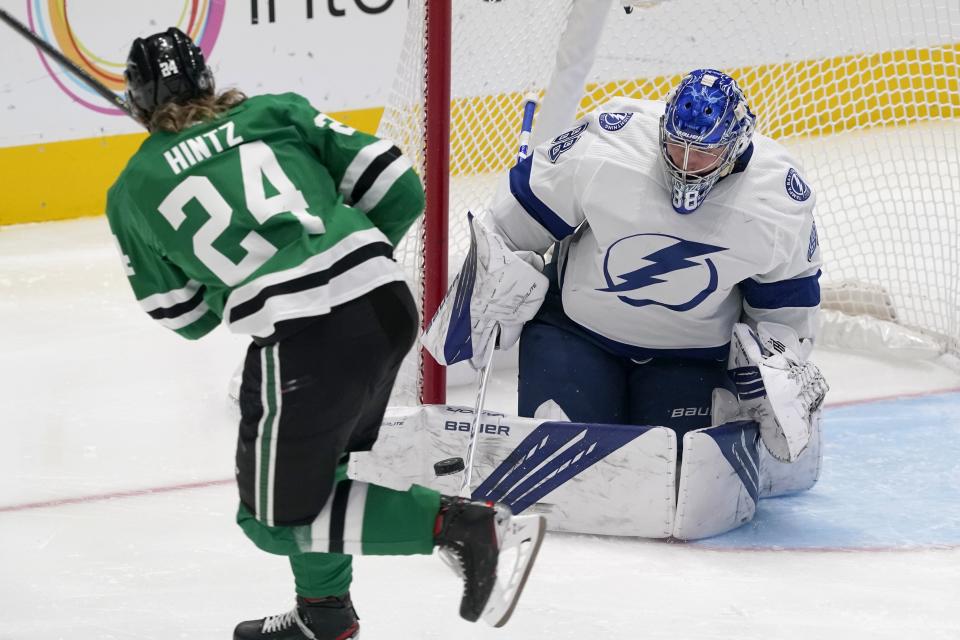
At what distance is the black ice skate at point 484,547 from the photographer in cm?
177

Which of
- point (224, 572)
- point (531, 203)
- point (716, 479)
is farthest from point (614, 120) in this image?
point (224, 572)

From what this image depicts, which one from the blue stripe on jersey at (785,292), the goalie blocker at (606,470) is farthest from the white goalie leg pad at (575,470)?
the blue stripe on jersey at (785,292)

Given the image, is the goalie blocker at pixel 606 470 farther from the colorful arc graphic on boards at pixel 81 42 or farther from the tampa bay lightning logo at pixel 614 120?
the colorful arc graphic on boards at pixel 81 42

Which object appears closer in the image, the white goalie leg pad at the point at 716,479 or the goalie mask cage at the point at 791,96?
the white goalie leg pad at the point at 716,479

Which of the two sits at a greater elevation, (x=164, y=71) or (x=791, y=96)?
(x=164, y=71)

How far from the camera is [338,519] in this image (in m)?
1.78

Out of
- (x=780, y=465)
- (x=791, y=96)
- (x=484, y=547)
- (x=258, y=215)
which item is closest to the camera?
(x=258, y=215)

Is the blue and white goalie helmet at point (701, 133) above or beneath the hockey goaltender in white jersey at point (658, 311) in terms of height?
above

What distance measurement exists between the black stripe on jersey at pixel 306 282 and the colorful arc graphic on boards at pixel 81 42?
3.33m

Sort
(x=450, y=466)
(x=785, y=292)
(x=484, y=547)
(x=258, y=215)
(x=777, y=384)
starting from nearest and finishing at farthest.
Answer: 1. (x=258, y=215)
2. (x=484, y=547)
3. (x=450, y=466)
4. (x=777, y=384)
5. (x=785, y=292)

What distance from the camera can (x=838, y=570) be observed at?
2.33 metres

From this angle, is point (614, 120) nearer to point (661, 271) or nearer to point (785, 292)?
point (661, 271)

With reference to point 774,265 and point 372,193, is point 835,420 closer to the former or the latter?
point 774,265

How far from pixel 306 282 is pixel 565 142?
960mm
